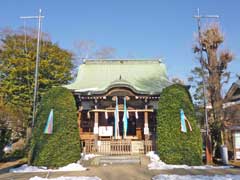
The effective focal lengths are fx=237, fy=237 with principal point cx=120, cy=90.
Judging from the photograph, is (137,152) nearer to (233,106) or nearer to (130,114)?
(130,114)

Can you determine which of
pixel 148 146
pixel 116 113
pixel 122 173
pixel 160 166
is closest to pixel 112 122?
pixel 116 113

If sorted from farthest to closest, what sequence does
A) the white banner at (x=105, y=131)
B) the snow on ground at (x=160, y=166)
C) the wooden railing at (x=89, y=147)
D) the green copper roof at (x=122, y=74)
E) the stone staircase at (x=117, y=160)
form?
the green copper roof at (x=122, y=74), the white banner at (x=105, y=131), the wooden railing at (x=89, y=147), the stone staircase at (x=117, y=160), the snow on ground at (x=160, y=166)

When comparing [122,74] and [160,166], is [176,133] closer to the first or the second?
[160,166]

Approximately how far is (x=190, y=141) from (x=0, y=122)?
10.9 m

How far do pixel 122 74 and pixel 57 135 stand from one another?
9272mm

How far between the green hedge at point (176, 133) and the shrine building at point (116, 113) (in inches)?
97.1

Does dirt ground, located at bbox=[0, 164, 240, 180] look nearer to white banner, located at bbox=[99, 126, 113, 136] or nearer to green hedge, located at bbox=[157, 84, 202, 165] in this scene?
green hedge, located at bbox=[157, 84, 202, 165]

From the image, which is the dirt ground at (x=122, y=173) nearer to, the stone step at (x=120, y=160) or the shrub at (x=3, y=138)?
the stone step at (x=120, y=160)

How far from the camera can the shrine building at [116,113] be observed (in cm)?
1411

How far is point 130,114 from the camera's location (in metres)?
16.9

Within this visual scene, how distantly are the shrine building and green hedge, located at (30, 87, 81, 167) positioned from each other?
8.99 ft

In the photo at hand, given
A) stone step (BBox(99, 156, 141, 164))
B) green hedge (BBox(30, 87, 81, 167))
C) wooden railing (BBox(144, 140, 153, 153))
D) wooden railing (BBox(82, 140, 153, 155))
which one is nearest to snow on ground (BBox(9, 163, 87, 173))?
green hedge (BBox(30, 87, 81, 167))

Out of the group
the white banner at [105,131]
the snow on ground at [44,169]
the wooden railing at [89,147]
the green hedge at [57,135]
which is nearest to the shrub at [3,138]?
the green hedge at [57,135]

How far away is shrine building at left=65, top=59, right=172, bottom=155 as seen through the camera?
14.1 metres
